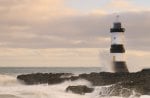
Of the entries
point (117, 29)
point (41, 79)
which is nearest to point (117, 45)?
point (117, 29)

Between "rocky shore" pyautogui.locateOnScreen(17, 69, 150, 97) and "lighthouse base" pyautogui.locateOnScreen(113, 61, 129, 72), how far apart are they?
1.17 m

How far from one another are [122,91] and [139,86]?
69 centimetres

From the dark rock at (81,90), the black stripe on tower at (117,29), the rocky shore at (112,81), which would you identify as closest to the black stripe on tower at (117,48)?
the black stripe on tower at (117,29)

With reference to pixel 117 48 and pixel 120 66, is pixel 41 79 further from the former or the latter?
pixel 117 48

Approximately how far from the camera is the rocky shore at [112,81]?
658 inches

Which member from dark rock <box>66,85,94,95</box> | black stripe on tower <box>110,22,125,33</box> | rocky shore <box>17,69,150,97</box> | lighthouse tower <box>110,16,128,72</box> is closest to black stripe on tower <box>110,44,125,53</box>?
lighthouse tower <box>110,16,128,72</box>

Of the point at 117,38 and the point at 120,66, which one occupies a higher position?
the point at 117,38

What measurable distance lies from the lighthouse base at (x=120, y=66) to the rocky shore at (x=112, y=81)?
3.85 ft

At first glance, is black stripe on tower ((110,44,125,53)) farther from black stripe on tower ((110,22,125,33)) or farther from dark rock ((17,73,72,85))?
dark rock ((17,73,72,85))

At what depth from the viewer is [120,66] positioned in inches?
936

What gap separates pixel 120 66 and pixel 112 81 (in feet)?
10.8

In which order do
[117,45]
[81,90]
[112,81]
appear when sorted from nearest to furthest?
[81,90], [112,81], [117,45]

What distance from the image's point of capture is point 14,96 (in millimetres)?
17203

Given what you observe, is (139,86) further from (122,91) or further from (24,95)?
(24,95)
